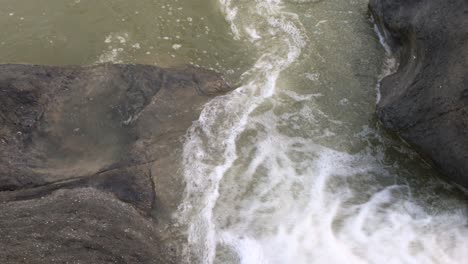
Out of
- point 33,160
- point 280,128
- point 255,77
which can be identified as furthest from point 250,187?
point 33,160

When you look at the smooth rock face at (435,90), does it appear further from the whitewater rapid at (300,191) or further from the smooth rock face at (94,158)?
the smooth rock face at (94,158)

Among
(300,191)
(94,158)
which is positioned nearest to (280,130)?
(300,191)

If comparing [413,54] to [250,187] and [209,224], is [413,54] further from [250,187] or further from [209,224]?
[209,224]

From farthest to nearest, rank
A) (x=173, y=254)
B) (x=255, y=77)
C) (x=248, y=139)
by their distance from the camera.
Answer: (x=255, y=77), (x=248, y=139), (x=173, y=254)

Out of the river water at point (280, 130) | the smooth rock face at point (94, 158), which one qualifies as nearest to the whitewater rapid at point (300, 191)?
the river water at point (280, 130)

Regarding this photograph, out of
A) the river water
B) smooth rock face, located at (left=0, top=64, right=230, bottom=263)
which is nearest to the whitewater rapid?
the river water

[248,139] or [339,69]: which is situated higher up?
[339,69]
